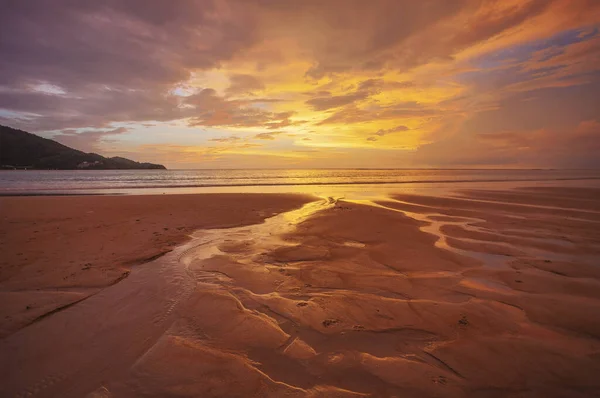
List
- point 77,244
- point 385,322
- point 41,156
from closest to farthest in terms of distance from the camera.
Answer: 1. point 385,322
2. point 77,244
3. point 41,156

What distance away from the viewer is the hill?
117062mm

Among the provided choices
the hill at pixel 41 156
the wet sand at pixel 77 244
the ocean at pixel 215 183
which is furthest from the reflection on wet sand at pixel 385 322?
the hill at pixel 41 156

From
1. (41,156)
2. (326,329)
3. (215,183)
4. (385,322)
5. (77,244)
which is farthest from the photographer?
(41,156)

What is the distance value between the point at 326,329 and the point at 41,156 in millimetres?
169216

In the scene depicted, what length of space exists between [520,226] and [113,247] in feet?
56.4

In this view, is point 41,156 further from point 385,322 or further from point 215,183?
point 385,322

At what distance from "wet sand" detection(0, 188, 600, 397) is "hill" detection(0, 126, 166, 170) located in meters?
153

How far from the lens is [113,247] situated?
9117 mm

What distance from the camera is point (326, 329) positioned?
14.8 ft

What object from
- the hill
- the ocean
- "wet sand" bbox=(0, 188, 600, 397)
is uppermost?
the hill

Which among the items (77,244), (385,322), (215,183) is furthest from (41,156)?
(385,322)

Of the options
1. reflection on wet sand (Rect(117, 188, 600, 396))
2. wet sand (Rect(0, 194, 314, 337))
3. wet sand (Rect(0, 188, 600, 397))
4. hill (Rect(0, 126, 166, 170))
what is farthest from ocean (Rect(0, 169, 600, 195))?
hill (Rect(0, 126, 166, 170))

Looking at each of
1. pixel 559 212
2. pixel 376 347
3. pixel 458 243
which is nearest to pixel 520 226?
pixel 458 243

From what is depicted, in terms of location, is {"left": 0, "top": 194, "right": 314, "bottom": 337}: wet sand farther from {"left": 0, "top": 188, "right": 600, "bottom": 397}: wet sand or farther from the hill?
the hill
